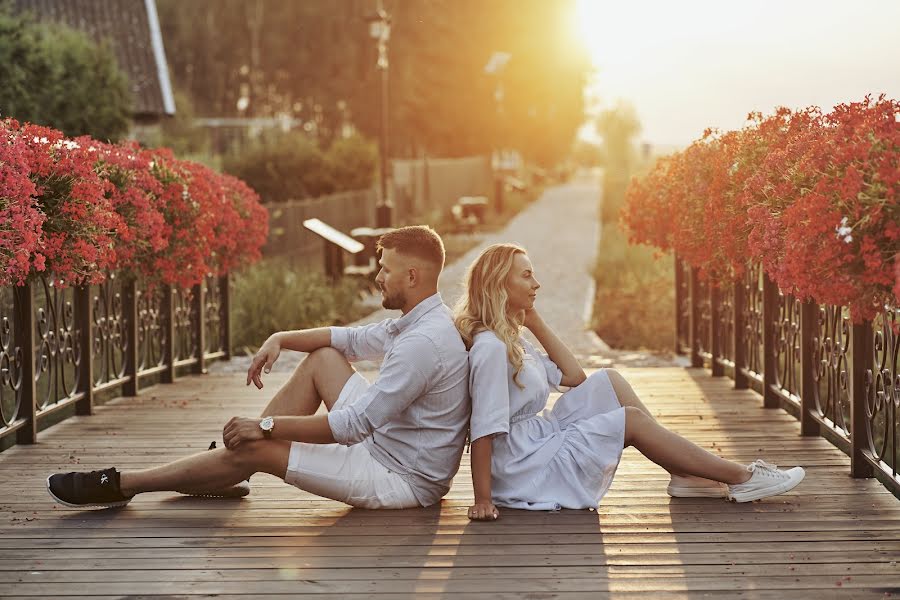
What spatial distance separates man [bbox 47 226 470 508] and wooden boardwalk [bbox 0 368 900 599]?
0.15 meters

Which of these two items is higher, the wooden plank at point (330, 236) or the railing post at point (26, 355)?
the wooden plank at point (330, 236)

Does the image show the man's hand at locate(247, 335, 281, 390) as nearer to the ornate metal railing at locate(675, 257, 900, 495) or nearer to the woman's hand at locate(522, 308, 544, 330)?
the woman's hand at locate(522, 308, 544, 330)

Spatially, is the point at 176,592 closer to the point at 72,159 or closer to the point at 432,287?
the point at 432,287

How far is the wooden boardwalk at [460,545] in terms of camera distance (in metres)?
4.86

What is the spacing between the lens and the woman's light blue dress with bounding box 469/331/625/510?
227 inches

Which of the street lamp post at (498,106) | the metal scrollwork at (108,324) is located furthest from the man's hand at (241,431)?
the street lamp post at (498,106)

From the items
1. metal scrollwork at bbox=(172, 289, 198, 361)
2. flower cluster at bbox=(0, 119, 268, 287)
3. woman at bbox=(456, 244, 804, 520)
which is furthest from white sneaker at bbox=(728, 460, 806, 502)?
metal scrollwork at bbox=(172, 289, 198, 361)

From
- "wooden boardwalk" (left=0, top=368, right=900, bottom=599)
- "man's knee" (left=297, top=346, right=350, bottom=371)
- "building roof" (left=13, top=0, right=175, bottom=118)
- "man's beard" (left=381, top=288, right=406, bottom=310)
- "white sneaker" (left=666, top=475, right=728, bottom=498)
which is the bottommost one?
"wooden boardwalk" (left=0, top=368, right=900, bottom=599)

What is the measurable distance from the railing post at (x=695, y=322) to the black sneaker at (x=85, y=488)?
20.6 feet

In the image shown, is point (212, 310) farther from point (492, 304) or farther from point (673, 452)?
point (673, 452)

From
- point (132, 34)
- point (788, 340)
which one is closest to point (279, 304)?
point (788, 340)

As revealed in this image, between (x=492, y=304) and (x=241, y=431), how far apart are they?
1200 mm

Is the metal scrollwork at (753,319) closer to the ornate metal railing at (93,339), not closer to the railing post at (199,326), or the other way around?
the ornate metal railing at (93,339)

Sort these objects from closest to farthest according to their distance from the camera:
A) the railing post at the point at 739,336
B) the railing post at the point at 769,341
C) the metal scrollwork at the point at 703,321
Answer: the railing post at the point at 769,341 < the railing post at the point at 739,336 < the metal scrollwork at the point at 703,321
